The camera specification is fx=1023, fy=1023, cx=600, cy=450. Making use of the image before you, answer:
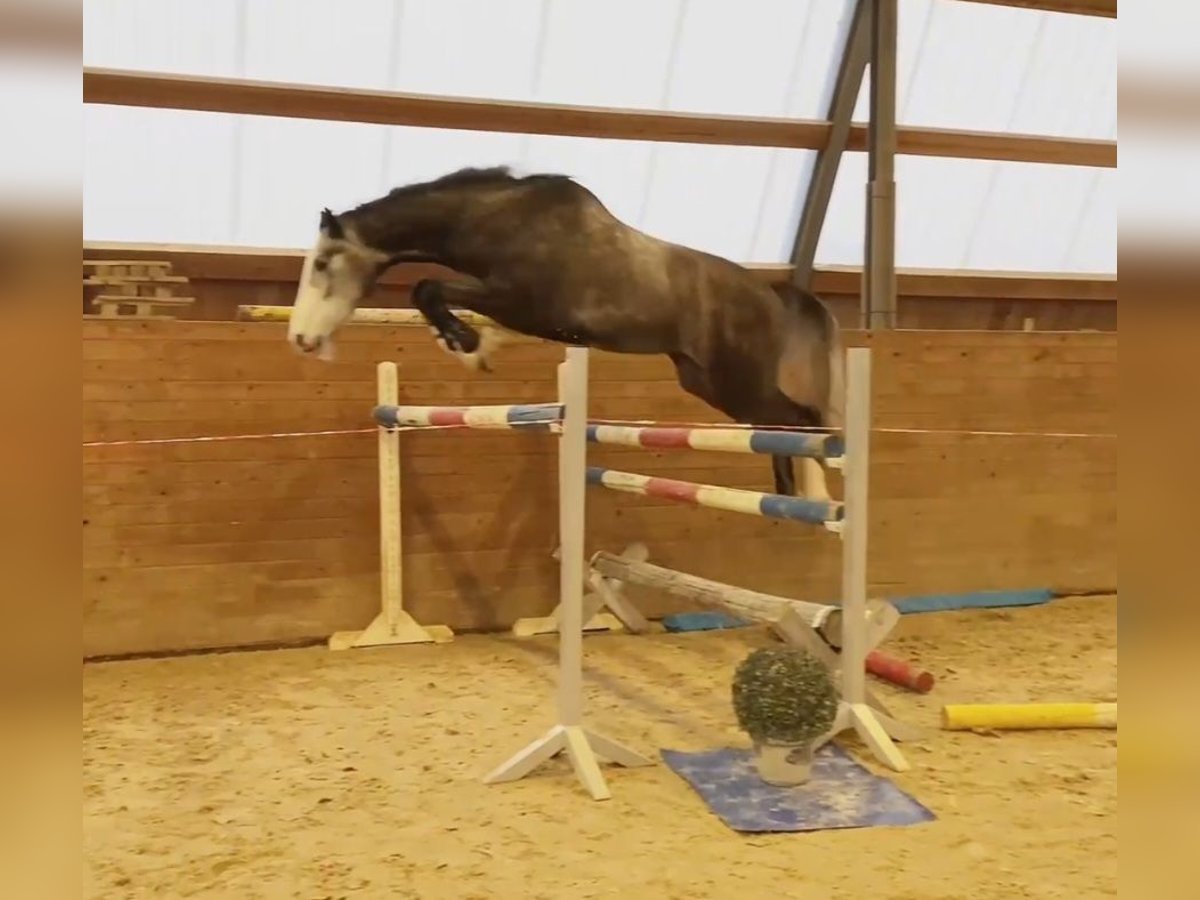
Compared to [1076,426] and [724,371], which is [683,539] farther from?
[1076,426]

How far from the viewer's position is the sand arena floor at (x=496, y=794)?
1.60 meters

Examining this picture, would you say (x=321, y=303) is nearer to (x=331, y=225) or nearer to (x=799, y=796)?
(x=331, y=225)

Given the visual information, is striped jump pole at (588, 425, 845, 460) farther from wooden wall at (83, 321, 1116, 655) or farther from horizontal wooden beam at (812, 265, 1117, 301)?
horizontal wooden beam at (812, 265, 1117, 301)

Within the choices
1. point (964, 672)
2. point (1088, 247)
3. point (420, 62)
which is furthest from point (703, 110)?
point (964, 672)

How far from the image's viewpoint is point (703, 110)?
4.28 metres

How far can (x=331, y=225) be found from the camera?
9.71 ft

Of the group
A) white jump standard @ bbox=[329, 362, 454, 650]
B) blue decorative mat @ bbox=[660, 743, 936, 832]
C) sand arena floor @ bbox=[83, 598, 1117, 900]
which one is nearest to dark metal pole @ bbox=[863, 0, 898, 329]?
sand arena floor @ bbox=[83, 598, 1117, 900]

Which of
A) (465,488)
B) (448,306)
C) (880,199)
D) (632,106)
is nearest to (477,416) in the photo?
(448,306)

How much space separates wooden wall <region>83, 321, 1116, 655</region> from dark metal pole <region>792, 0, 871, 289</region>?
2.73ft

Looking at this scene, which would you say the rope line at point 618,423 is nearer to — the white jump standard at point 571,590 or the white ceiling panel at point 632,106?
the white jump standard at point 571,590

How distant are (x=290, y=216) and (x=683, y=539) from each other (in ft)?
6.25

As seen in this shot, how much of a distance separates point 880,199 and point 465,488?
83.8 inches

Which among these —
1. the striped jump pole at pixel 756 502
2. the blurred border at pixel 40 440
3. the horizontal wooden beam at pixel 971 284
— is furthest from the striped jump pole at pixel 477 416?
the horizontal wooden beam at pixel 971 284

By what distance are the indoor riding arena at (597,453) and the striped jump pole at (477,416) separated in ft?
0.07
